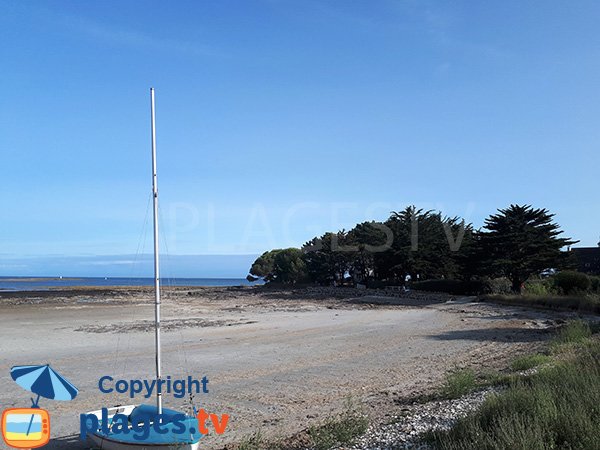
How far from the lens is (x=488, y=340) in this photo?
21.8m

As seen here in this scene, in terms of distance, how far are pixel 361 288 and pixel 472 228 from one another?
41.4 ft

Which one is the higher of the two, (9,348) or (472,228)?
(472,228)

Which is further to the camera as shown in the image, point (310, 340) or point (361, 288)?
point (361, 288)

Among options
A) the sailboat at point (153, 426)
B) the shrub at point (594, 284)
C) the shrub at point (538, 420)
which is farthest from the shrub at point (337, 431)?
the shrub at point (594, 284)

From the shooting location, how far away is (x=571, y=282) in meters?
36.9

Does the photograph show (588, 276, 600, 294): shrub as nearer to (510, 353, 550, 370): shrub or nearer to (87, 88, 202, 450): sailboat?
(510, 353, 550, 370): shrub

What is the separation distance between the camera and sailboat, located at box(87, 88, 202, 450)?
773 cm

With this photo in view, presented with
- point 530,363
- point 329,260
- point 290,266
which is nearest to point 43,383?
point 530,363

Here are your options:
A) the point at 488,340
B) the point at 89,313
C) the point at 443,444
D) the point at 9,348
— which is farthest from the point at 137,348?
the point at 89,313

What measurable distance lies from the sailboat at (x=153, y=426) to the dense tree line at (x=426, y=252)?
3542 cm

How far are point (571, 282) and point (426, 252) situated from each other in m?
19.1

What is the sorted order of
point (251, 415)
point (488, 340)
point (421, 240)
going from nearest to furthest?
point (251, 415) → point (488, 340) → point (421, 240)

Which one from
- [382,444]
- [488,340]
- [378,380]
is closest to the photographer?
[382,444]

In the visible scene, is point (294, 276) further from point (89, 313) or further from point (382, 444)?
point (382, 444)
